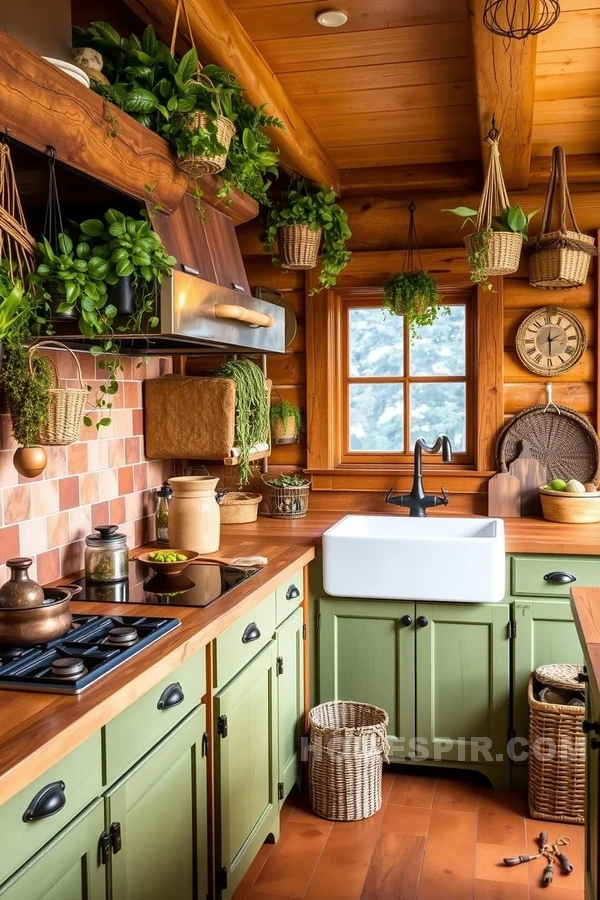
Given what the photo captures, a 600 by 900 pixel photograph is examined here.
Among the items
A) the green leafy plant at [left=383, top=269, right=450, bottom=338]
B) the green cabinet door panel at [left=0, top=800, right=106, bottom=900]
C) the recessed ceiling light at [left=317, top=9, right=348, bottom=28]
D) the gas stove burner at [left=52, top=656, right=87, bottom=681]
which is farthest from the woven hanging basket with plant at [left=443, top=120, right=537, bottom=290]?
the green cabinet door panel at [left=0, top=800, right=106, bottom=900]

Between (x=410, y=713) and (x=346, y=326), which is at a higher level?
(x=346, y=326)

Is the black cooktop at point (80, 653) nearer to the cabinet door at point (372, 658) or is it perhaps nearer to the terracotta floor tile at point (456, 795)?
the cabinet door at point (372, 658)

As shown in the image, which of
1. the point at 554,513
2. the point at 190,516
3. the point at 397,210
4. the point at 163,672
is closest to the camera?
the point at 163,672

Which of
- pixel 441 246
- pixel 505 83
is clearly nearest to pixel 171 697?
pixel 505 83

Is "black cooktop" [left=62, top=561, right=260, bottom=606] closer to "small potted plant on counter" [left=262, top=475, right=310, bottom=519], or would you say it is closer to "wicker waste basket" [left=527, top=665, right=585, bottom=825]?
"small potted plant on counter" [left=262, top=475, right=310, bottom=519]

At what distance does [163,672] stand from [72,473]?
1059 mm

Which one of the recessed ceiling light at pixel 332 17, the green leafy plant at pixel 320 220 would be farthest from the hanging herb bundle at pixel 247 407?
the recessed ceiling light at pixel 332 17

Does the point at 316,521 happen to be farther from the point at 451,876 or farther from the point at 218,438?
the point at 451,876

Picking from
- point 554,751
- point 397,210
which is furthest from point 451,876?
point 397,210

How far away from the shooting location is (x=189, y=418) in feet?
10.9

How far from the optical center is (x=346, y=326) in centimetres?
417

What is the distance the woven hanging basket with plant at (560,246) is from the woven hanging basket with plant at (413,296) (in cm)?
45

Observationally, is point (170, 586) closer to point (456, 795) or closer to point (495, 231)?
point (456, 795)

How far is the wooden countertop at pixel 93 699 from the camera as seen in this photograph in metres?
1.40
